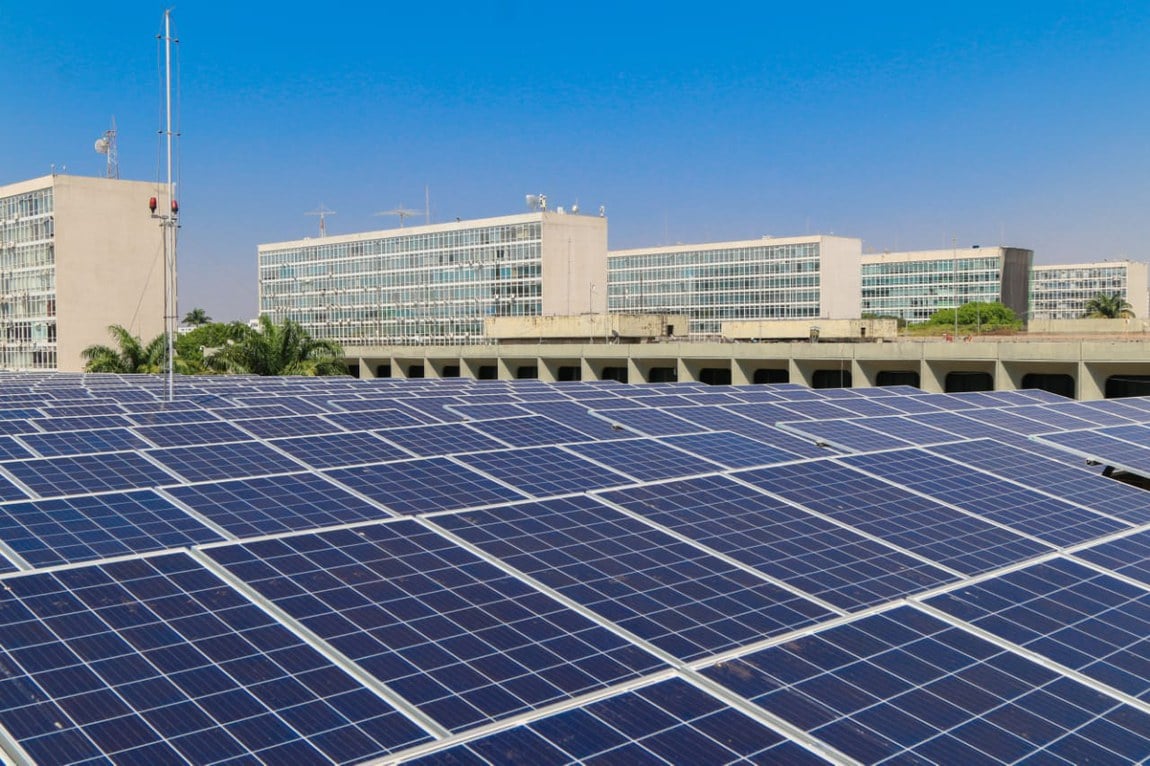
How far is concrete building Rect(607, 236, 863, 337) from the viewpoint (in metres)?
155

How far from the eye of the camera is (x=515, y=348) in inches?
3393

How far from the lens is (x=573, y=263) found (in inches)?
4993

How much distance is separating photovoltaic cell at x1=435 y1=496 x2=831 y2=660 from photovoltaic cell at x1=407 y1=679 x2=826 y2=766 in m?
1.13

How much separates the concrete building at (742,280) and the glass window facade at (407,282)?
3363cm

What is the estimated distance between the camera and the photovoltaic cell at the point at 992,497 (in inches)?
585

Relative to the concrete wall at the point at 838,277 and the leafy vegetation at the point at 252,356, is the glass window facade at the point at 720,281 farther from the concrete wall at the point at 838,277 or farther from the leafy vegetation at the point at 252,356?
the leafy vegetation at the point at 252,356

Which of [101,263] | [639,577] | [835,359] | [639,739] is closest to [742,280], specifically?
[835,359]

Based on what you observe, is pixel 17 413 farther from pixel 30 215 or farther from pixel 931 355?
pixel 30 215

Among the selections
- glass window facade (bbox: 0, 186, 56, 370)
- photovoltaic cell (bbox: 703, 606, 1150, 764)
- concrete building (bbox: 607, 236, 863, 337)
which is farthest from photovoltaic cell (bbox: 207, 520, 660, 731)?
concrete building (bbox: 607, 236, 863, 337)

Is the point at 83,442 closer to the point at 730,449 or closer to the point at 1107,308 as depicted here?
the point at 730,449

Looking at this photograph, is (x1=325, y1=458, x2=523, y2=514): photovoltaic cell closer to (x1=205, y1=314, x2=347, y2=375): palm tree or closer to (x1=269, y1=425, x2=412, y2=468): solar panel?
(x1=269, y1=425, x2=412, y2=468): solar panel

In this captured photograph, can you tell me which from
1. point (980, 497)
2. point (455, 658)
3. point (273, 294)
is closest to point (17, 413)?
point (455, 658)

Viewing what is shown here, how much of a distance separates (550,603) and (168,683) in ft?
12.3

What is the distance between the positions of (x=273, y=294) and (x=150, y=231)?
59549mm
